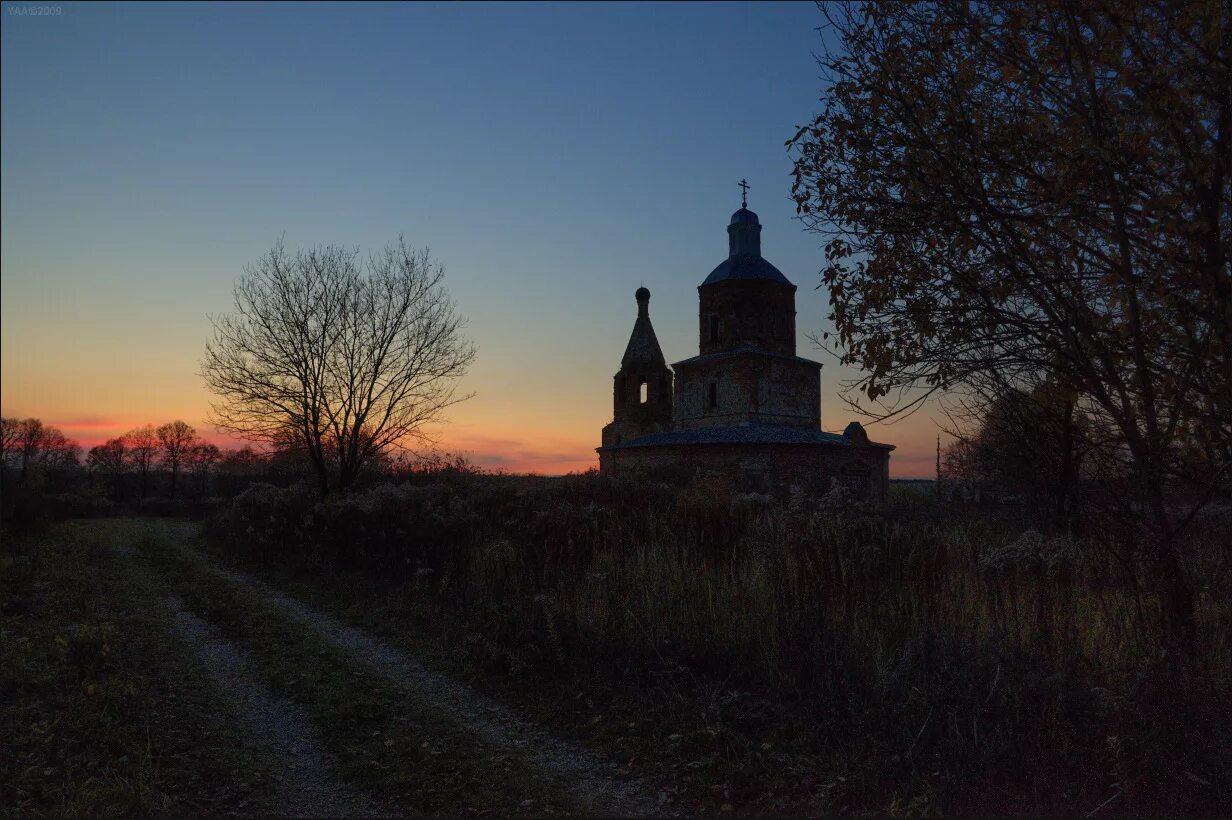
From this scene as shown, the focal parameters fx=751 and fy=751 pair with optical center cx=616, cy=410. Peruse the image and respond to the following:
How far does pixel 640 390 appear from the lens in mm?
42812

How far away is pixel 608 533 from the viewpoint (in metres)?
11.6

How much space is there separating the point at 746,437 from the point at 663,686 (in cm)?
2571

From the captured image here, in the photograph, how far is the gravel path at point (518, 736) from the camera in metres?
5.25

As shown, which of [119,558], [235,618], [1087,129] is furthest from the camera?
[119,558]

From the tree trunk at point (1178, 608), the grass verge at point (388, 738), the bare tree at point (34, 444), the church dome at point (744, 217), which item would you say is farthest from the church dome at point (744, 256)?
the bare tree at point (34, 444)

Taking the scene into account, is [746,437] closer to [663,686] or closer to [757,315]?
[757,315]

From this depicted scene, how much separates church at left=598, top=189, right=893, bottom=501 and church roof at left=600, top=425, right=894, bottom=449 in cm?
5

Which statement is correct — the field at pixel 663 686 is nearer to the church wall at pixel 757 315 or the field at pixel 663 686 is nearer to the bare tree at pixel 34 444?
the church wall at pixel 757 315

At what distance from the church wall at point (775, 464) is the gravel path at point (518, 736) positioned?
21363 millimetres

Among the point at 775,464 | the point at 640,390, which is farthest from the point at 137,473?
→ the point at 775,464

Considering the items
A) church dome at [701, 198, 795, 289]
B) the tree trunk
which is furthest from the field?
church dome at [701, 198, 795, 289]

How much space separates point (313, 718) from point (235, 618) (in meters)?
4.85

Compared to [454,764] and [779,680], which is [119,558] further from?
[779,680]

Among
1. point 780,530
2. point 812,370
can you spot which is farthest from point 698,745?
point 812,370
